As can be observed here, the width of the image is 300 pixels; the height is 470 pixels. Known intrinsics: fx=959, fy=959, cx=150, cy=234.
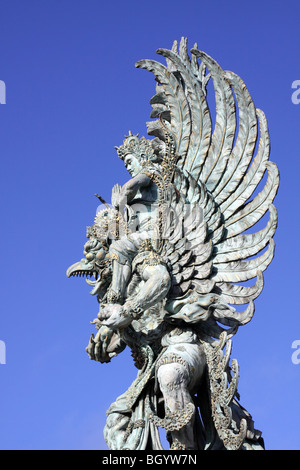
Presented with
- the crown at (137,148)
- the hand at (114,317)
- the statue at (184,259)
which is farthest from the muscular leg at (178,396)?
the crown at (137,148)

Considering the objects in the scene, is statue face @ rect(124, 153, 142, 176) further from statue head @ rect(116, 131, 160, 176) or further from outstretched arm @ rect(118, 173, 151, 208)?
outstretched arm @ rect(118, 173, 151, 208)

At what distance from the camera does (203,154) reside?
40.5ft

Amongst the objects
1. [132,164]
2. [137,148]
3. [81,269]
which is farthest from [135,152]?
[81,269]

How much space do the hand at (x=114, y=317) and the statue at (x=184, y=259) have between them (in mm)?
14

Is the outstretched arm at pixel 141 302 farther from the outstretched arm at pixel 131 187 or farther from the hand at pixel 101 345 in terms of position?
the outstretched arm at pixel 131 187

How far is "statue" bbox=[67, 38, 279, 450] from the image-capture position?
35.8 ft

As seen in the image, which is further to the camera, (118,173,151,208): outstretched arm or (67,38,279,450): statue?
(118,173,151,208): outstretched arm

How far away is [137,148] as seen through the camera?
12.6m

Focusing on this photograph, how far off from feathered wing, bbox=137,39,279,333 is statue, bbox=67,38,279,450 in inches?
0.6

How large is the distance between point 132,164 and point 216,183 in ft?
3.78

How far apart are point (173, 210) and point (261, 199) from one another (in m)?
1.11

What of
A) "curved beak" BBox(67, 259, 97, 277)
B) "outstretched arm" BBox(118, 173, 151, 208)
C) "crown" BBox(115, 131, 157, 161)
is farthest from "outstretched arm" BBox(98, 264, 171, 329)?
"crown" BBox(115, 131, 157, 161)

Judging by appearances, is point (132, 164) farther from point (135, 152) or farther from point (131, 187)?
point (131, 187)

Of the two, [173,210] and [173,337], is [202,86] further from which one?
[173,337]
